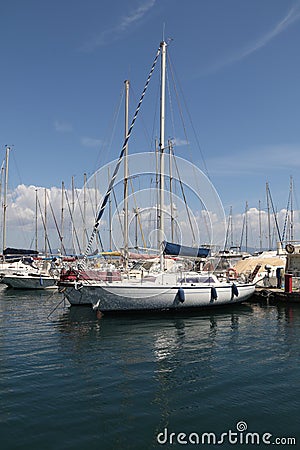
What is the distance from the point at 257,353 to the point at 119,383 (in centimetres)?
674

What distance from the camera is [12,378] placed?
13648 millimetres

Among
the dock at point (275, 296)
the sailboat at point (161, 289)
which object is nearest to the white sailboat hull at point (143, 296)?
the sailboat at point (161, 289)

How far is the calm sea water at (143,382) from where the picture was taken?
32.4ft

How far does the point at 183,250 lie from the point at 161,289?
174 inches

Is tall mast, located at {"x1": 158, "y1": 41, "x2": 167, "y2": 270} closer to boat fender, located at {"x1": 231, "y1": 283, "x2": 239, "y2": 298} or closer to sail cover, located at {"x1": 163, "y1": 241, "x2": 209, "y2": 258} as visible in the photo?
sail cover, located at {"x1": 163, "y1": 241, "x2": 209, "y2": 258}

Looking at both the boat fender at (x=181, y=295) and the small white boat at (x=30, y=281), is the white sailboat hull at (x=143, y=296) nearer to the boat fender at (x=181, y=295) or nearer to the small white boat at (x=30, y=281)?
the boat fender at (x=181, y=295)

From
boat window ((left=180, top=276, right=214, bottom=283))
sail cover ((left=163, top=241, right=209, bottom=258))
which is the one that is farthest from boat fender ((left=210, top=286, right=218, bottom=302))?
sail cover ((left=163, top=241, right=209, bottom=258))

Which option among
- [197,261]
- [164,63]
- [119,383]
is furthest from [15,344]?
[164,63]

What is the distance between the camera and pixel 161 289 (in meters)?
25.4

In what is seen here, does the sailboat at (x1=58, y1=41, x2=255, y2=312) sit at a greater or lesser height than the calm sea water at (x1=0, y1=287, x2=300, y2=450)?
greater

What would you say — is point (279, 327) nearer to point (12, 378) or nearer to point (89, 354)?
point (89, 354)

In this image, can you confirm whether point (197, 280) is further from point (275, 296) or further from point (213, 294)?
point (275, 296)

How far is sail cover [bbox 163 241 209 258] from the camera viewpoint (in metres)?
28.0

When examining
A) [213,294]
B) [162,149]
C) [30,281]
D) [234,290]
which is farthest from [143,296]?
[30,281]
